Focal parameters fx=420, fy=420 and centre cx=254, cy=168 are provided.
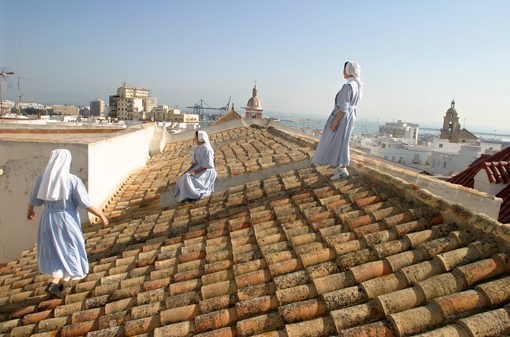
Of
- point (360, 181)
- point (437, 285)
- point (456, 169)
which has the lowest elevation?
point (456, 169)

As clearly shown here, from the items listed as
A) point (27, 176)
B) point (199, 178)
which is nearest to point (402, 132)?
point (199, 178)

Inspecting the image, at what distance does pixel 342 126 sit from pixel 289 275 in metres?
2.78

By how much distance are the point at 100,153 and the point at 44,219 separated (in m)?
3.00

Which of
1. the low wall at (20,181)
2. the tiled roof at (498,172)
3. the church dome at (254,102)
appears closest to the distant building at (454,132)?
the church dome at (254,102)

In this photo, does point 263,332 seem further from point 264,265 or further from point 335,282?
point 264,265

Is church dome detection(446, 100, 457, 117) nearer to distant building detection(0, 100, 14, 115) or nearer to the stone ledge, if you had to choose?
distant building detection(0, 100, 14, 115)

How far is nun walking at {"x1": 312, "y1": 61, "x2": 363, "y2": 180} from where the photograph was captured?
551cm

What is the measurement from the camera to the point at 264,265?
379cm

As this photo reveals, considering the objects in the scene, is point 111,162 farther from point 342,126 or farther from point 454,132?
point 454,132

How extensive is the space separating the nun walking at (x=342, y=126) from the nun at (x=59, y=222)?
3.06 m

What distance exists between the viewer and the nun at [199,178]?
6.42 m

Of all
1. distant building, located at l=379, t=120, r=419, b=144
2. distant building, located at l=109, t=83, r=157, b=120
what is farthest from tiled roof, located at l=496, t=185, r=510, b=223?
distant building, located at l=109, t=83, r=157, b=120

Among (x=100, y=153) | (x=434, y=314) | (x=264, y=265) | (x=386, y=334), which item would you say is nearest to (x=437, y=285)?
(x=434, y=314)

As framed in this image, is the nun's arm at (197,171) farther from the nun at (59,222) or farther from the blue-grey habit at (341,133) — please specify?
the nun at (59,222)
